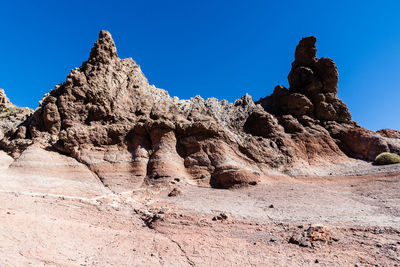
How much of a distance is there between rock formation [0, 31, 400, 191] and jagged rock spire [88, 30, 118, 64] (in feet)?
0.37

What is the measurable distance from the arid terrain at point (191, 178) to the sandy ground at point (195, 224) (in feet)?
0.20

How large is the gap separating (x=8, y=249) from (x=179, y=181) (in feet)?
38.5

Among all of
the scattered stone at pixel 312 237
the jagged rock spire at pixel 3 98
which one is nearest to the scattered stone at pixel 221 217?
the scattered stone at pixel 312 237

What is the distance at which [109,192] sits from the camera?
1633cm

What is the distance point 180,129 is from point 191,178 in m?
4.61

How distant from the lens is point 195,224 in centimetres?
1137

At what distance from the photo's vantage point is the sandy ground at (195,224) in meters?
8.04

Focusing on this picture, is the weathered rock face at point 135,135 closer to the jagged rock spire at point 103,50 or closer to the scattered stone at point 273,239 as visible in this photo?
the jagged rock spire at point 103,50

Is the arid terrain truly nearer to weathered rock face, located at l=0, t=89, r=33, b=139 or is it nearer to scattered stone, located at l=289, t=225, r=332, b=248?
scattered stone, located at l=289, t=225, r=332, b=248

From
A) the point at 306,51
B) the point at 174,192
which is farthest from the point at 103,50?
the point at 306,51

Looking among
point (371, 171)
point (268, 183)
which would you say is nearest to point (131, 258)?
point (268, 183)

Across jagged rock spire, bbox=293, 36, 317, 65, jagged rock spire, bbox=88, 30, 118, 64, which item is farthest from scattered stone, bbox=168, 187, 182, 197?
jagged rock spire, bbox=293, 36, 317, 65

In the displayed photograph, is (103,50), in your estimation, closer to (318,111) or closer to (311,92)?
(311,92)

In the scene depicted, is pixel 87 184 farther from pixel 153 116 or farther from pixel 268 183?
pixel 268 183
